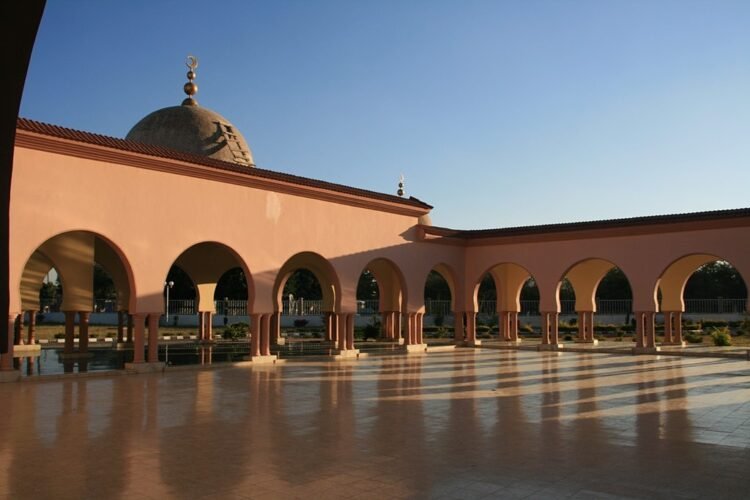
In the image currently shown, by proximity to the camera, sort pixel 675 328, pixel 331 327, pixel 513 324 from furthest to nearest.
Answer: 1. pixel 513 324
2. pixel 331 327
3. pixel 675 328

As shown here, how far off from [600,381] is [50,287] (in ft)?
170

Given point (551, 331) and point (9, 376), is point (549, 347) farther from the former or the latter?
point (9, 376)

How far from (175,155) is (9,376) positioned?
622 cm

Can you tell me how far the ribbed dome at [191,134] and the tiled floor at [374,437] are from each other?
1187 cm

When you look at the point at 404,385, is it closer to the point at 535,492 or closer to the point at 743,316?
the point at 535,492

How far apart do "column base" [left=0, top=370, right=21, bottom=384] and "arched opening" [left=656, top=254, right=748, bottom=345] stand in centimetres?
1896

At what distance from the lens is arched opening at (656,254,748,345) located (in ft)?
82.3

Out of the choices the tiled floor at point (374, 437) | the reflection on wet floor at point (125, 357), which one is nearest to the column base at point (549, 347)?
the reflection on wet floor at point (125, 357)

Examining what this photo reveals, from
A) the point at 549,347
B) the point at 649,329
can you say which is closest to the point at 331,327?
the point at 549,347

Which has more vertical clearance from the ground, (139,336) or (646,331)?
(139,336)

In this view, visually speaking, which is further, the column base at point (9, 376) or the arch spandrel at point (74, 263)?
the arch spandrel at point (74, 263)

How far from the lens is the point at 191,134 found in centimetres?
2473

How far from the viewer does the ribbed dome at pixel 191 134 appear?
24.5 m

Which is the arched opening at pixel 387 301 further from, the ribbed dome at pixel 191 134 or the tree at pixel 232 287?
the tree at pixel 232 287
